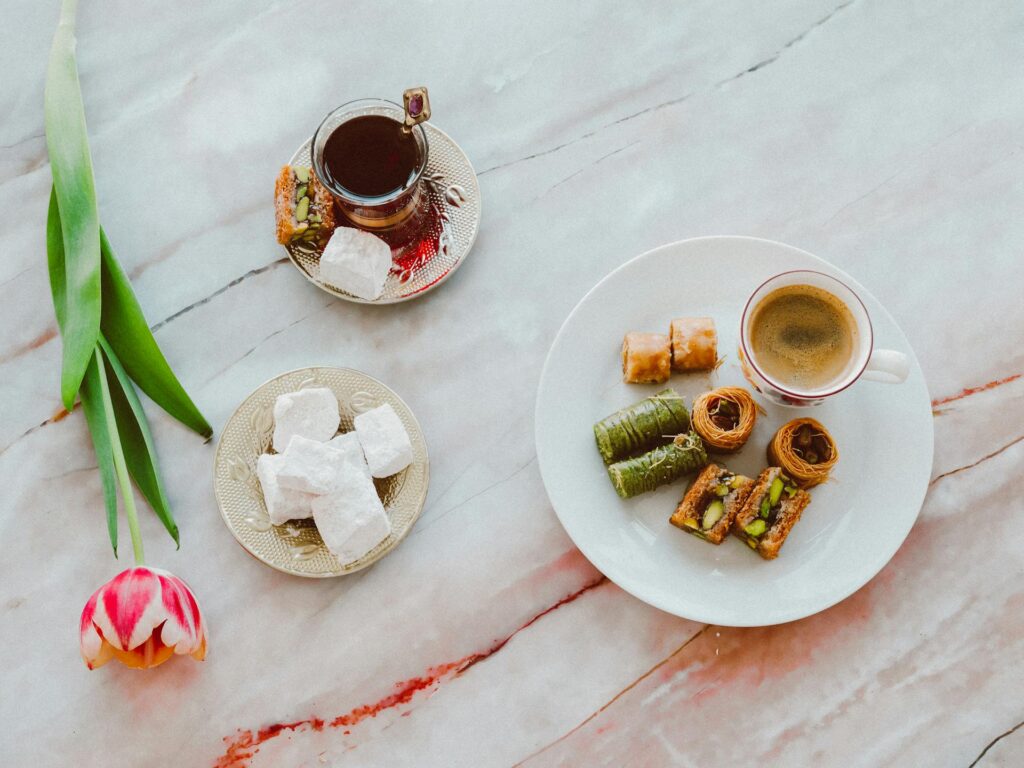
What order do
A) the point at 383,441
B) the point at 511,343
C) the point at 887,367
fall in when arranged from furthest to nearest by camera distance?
the point at 511,343, the point at 383,441, the point at 887,367

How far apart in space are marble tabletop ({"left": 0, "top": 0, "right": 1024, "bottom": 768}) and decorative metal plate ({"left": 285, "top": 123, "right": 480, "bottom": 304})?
0.07 m

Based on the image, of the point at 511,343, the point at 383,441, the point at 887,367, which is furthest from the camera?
the point at 511,343

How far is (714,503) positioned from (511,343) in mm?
452

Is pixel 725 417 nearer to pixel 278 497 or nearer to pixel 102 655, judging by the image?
pixel 278 497

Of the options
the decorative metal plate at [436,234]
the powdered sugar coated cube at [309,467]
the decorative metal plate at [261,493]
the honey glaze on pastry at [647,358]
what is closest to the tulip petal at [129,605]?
the decorative metal plate at [261,493]

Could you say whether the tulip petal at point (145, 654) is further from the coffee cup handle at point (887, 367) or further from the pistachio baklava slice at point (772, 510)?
the coffee cup handle at point (887, 367)

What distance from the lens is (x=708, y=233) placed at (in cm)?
161

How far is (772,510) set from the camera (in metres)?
1.41

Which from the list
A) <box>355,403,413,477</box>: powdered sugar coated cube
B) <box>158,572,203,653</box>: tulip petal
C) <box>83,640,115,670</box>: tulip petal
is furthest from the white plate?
<box>83,640,115,670</box>: tulip petal

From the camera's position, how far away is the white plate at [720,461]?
1.43 m

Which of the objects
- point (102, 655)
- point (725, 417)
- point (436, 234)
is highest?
point (436, 234)

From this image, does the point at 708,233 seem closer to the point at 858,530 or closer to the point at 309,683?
the point at 858,530

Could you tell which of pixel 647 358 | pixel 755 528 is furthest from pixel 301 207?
pixel 755 528

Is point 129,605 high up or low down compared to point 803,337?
down
